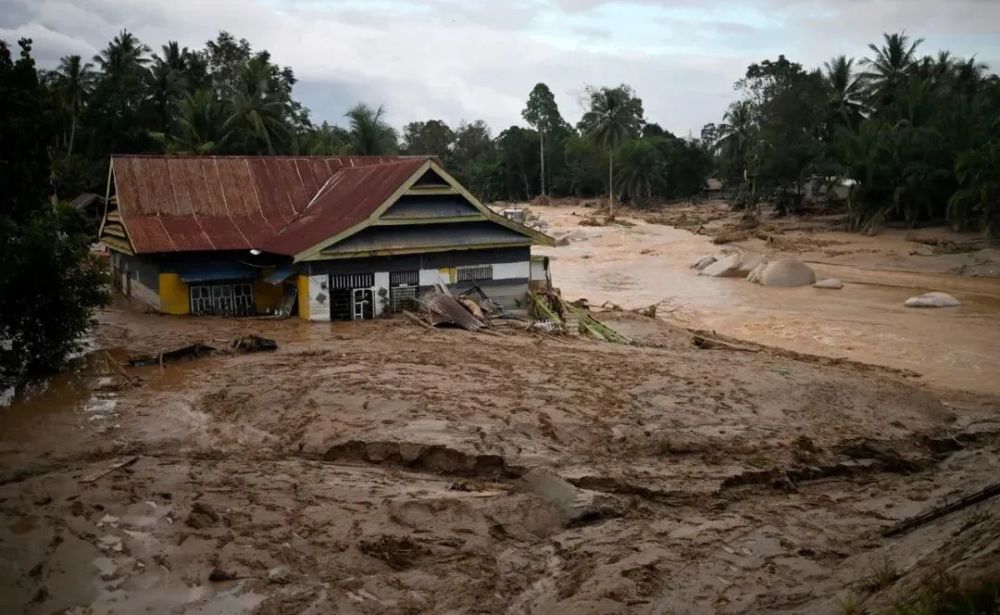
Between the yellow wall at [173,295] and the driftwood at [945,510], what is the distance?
1988 cm

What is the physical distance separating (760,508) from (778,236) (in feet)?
152

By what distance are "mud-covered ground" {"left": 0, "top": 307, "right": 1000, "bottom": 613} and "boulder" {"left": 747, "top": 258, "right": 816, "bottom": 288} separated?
63.4 ft

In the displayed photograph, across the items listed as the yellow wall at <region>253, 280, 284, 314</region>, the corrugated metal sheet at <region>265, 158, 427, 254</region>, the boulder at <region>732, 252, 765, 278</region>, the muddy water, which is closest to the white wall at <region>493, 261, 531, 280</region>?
the corrugated metal sheet at <region>265, 158, 427, 254</region>

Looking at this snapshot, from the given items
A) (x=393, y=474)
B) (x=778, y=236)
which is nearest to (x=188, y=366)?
(x=393, y=474)

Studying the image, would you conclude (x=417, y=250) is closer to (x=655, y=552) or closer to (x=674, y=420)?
(x=674, y=420)

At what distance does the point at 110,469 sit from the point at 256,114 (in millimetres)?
36569

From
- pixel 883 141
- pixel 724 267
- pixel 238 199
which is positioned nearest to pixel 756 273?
pixel 724 267

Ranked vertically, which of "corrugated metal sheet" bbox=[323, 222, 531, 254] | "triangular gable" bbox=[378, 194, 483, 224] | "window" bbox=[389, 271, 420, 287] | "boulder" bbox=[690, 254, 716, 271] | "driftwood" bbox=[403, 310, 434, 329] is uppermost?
"triangular gable" bbox=[378, 194, 483, 224]

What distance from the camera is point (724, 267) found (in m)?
40.5

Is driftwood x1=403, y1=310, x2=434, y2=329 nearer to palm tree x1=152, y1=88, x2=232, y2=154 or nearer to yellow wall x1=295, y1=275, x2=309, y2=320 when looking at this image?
yellow wall x1=295, y1=275, x2=309, y2=320

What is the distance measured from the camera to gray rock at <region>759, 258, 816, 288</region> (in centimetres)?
3638

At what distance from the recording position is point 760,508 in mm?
10109

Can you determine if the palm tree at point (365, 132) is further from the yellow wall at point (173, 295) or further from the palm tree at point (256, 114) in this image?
the yellow wall at point (173, 295)

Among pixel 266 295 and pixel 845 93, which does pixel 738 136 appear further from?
pixel 266 295
